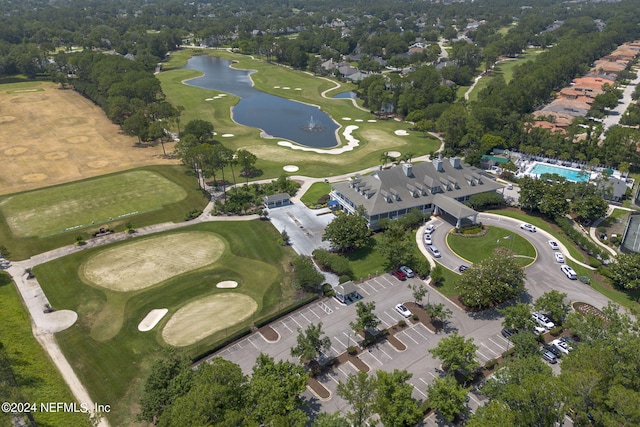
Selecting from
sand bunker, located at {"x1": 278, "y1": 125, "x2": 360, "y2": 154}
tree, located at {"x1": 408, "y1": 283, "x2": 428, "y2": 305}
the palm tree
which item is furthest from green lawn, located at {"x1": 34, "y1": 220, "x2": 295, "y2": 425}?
sand bunker, located at {"x1": 278, "y1": 125, "x2": 360, "y2": 154}

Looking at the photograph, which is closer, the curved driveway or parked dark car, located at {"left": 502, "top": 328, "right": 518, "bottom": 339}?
parked dark car, located at {"left": 502, "top": 328, "right": 518, "bottom": 339}

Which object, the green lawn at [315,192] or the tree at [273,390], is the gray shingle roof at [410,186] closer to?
the green lawn at [315,192]

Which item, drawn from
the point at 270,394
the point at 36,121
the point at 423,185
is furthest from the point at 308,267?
the point at 36,121

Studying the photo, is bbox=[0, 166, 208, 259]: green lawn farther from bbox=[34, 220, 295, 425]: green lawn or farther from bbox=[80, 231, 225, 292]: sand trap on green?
bbox=[34, 220, 295, 425]: green lawn

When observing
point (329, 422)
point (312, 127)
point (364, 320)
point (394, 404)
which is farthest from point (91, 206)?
point (394, 404)

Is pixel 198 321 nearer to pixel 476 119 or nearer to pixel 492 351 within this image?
pixel 492 351

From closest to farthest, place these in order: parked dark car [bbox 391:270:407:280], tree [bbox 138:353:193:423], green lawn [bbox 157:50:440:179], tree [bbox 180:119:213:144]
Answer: tree [bbox 138:353:193:423]
parked dark car [bbox 391:270:407:280]
green lawn [bbox 157:50:440:179]
tree [bbox 180:119:213:144]
